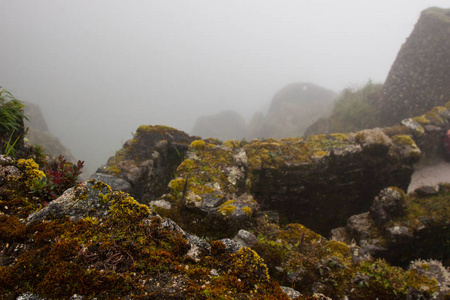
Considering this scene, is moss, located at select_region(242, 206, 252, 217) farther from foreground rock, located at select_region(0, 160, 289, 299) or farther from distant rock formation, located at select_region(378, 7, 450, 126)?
distant rock formation, located at select_region(378, 7, 450, 126)

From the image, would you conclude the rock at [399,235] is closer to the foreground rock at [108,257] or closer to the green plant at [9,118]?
the foreground rock at [108,257]

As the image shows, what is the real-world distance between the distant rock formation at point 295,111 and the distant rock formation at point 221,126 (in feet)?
23.1

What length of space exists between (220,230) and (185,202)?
1342 mm

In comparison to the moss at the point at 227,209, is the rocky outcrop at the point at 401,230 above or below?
below

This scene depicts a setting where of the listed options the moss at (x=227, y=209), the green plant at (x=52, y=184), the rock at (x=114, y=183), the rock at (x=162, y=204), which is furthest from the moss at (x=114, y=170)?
the green plant at (x=52, y=184)

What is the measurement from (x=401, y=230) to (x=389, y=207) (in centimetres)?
89

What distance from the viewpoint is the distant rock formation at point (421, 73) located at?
17391 millimetres

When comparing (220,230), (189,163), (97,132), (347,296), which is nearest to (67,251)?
(220,230)

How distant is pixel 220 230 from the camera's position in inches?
241

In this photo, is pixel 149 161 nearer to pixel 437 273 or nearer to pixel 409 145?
pixel 437 273

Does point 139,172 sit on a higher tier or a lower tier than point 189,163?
lower

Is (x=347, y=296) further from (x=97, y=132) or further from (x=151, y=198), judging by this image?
(x=97, y=132)

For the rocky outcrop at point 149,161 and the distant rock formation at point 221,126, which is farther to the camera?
the distant rock formation at point 221,126

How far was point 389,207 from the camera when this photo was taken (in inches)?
345
